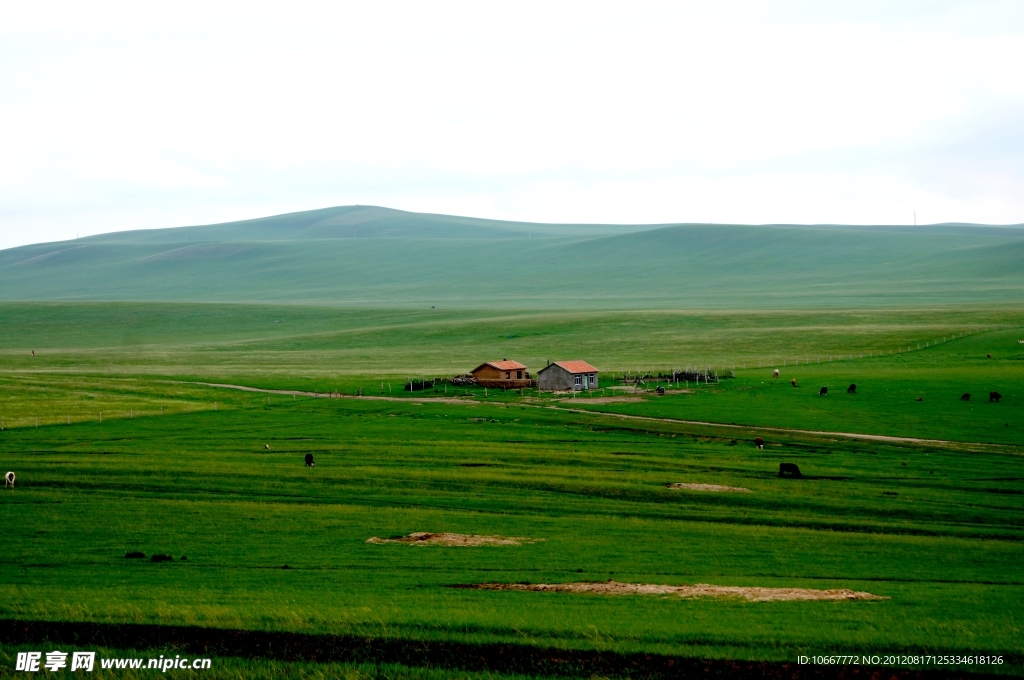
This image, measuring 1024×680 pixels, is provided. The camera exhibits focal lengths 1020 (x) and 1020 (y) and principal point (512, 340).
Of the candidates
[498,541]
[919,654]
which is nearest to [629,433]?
[498,541]

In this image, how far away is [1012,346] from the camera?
294 feet

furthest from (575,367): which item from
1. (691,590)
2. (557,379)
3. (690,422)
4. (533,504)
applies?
(691,590)

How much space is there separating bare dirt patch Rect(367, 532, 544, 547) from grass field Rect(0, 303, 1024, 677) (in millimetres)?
611

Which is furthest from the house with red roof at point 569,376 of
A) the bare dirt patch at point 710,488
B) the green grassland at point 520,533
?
the bare dirt patch at point 710,488

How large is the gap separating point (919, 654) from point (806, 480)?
23487mm

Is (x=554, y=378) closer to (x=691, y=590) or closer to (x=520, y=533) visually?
(x=520, y=533)

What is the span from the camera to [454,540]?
29484mm

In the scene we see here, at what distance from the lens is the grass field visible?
65.3 ft

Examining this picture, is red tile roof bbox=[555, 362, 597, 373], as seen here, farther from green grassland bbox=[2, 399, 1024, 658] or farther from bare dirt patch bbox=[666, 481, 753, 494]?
bare dirt patch bbox=[666, 481, 753, 494]

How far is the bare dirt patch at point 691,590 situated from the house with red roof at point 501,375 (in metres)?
53.0

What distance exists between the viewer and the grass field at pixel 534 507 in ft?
65.3

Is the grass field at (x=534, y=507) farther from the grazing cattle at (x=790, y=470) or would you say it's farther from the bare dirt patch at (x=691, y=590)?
the grazing cattle at (x=790, y=470)

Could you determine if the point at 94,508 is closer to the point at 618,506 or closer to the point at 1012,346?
the point at 618,506

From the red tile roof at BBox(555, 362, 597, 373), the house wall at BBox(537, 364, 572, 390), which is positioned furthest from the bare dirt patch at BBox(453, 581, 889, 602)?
the house wall at BBox(537, 364, 572, 390)
